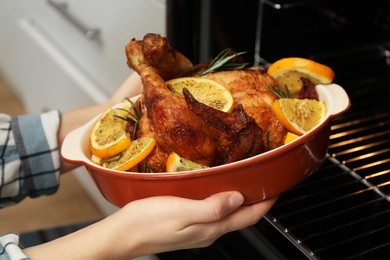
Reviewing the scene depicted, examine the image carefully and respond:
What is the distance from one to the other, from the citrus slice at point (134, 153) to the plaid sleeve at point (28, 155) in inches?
13.5

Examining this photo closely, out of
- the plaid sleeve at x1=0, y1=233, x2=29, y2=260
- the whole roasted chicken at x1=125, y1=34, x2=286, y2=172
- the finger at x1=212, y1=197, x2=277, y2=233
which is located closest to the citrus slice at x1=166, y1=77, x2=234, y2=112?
the whole roasted chicken at x1=125, y1=34, x2=286, y2=172

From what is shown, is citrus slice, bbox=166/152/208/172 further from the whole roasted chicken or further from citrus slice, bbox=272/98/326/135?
citrus slice, bbox=272/98/326/135

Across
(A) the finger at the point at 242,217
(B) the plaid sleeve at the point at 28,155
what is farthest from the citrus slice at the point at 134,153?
(B) the plaid sleeve at the point at 28,155

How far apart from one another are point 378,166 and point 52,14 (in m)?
1.05

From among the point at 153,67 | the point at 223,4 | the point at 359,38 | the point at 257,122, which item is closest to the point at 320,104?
the point at 257,122

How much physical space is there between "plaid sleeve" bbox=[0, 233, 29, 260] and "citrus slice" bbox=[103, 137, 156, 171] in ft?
0.56

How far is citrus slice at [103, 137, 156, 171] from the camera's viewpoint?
0.69 metres

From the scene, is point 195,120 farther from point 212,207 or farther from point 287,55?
point 287,55

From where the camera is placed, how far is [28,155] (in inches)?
40.8

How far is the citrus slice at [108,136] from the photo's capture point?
0.73 meters

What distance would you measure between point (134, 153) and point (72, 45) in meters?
0.95

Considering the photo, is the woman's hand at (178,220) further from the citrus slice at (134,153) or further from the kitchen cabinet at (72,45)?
the kitchen cabinet at (72,45)

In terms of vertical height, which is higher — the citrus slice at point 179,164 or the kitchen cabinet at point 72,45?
the citrus slice at point 179,164

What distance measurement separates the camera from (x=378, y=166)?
931 millimetres
